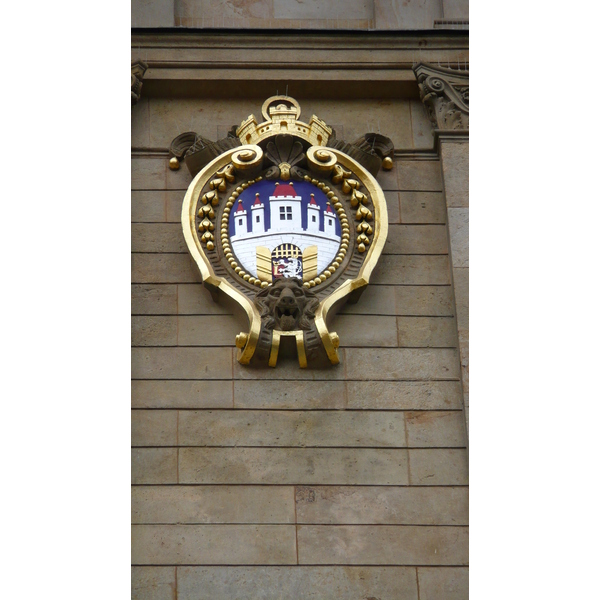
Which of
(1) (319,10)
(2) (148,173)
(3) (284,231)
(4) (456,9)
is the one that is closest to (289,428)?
(3) (284,231)

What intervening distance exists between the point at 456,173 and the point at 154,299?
264cm

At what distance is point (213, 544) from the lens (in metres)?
9.94

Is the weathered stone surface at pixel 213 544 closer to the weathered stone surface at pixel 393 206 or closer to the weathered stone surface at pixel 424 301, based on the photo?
the weathered stone surface at pixel 424 301

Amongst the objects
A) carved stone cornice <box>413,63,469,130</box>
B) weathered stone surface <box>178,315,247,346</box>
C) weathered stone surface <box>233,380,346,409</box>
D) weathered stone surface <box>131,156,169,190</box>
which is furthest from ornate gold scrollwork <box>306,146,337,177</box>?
weathered stone surface <box>233,380,346,409</box>

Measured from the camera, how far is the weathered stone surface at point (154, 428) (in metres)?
10.4

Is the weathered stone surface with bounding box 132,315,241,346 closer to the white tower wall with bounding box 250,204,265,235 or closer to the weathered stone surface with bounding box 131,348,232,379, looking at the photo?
the weathered stone surface with bounding box 131,348,232,379

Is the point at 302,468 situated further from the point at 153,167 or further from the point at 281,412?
the point at 153,167

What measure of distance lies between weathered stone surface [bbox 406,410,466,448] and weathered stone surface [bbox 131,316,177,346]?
1.83 m

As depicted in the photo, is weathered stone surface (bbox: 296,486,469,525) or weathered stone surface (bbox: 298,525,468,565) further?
→ weathered stone surface (bbox: 296,486,469,525)

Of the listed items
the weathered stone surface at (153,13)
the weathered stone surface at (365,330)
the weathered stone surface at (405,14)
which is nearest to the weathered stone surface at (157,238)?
the weathered stone surface at (365,330)

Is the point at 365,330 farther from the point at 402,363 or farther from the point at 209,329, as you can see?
the point at 209,329

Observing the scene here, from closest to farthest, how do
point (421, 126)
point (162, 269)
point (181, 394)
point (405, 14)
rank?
point (181, 394) < point (162, 269) < point (421, 126) < point (405, 14)

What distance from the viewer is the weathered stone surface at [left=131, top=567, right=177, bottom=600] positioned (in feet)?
31.9

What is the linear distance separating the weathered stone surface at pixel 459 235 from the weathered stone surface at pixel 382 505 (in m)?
1.96
